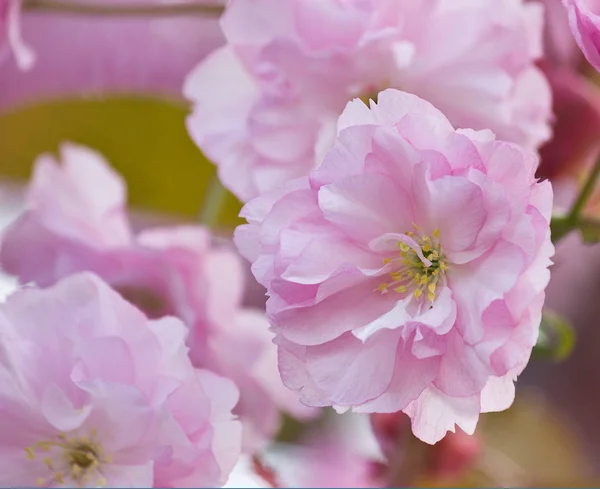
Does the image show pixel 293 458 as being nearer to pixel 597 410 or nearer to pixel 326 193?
pixel 326 193

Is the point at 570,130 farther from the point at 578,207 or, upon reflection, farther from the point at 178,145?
the point at 178,145

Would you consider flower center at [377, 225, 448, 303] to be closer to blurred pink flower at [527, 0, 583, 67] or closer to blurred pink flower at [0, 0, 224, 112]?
blurred pink flower at [527, 0, 583, 67]

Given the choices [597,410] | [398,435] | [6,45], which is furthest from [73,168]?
[597,410]

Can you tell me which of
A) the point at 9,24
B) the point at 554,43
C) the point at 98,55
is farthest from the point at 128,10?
the point at 98,55

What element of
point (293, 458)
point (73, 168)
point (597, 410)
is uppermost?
point (73, 168)

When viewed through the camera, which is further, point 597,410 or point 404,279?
point 597,410

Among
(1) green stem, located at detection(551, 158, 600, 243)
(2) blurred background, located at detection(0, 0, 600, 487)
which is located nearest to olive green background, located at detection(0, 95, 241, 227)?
(2) blurred background, located at detection(0, 0, 600, 487)
